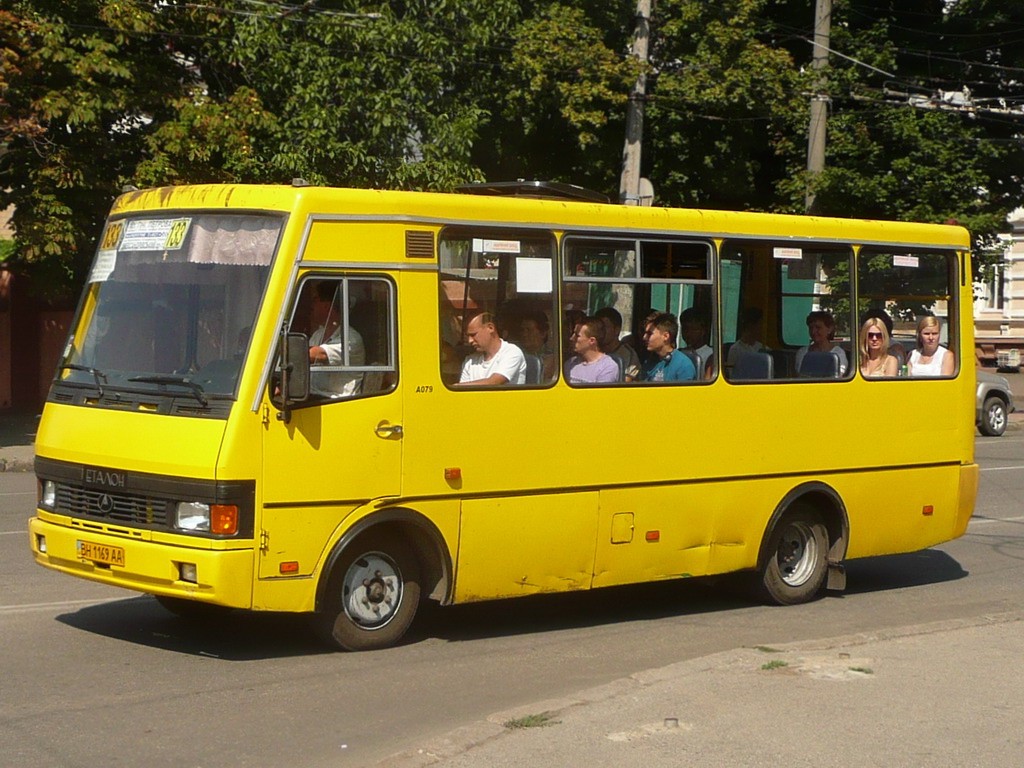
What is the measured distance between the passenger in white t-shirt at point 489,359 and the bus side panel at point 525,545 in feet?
2.32

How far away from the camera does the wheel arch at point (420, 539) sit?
334 inches

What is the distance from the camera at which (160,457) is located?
26.3ft

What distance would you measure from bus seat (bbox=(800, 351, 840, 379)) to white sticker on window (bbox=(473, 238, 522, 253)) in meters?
2.69

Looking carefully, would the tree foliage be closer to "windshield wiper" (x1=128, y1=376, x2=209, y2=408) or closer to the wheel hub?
"windshield wiper" (x1=128, y1=376, x2=209, y2=408)

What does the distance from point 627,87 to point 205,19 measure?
6.75 metres

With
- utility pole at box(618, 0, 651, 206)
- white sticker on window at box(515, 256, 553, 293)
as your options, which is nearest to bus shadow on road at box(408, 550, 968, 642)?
white sticker on window at box(515, 256, 553, 293)

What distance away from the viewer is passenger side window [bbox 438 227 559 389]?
352 inches

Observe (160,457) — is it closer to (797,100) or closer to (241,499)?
(241,499)

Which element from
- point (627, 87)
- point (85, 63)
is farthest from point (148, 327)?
point (627, 87)

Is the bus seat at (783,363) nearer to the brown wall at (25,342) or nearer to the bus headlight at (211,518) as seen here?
the bus headlight at (211,518)

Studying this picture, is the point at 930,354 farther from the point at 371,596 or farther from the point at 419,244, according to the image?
the point at 371,596

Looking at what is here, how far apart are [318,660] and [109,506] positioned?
55.1 inches

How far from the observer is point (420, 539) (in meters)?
8.84

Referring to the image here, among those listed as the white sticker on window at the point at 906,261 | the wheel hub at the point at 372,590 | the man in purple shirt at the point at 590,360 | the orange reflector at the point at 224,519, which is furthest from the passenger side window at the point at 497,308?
the white sticker on window at the point at 906,261
